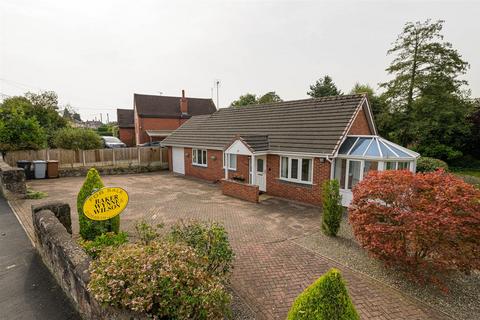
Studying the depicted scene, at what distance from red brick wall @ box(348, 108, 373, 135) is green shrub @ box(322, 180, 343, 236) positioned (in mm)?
5369

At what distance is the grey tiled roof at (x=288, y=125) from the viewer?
12094 millimetres

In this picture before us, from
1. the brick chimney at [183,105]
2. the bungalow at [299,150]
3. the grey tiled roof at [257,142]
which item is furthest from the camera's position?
the brick chimney at [183,105]

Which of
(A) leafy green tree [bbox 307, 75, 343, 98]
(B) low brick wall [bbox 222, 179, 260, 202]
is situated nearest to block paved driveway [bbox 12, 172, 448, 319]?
(B) low brick wall [bbox 222, 179, 260, 202]

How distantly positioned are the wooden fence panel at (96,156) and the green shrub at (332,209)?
17.4 m

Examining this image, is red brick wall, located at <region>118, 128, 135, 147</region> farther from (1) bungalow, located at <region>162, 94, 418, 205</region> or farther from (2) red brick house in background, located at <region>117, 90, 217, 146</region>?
(1) bungalow, located at <region>162, 94, 418, 205</region>

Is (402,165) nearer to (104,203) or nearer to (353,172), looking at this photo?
(353,172)

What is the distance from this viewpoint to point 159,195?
13.4 metres

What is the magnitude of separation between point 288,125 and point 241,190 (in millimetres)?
4837

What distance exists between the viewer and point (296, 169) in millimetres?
12477

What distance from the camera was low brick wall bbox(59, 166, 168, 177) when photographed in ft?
59.5

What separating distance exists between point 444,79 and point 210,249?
2749 cm

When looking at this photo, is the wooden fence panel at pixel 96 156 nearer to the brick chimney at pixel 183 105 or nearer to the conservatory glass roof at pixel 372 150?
the brick chimney at pixel 183 105

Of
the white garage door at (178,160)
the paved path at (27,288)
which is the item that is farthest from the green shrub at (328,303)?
the white garage door at (178,160)

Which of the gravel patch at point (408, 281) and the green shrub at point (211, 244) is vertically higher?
the green shrub at point (211, 244)
